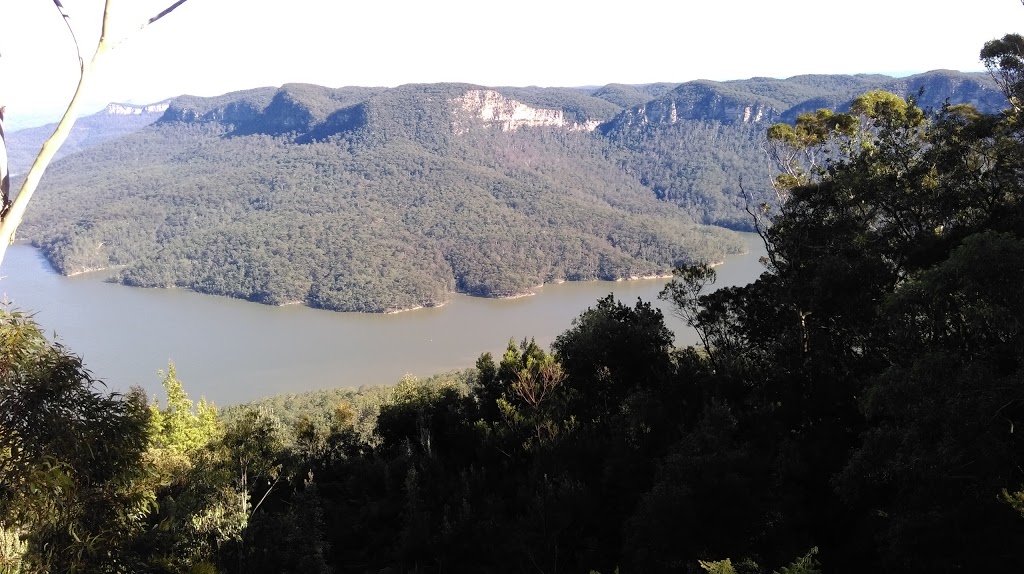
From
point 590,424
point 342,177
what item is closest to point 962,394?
point 590,424

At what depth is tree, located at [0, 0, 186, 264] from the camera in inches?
65.7

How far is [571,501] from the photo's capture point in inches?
309

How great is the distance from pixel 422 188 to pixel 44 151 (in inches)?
3662

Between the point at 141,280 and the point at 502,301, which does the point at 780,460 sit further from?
the point at 141,280

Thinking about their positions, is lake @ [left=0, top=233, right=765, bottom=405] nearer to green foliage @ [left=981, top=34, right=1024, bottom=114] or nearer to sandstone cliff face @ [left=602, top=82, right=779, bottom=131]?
green foliage @ [left=981, top=34, right=1024, bottom=114]

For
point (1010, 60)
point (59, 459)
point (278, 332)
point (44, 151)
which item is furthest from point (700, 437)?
point (278, 332)

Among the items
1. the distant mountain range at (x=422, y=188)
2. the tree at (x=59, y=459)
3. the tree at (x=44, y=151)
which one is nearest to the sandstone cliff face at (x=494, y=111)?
the distant mountain range at (x=422, y=188)

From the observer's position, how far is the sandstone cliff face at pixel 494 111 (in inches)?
4592

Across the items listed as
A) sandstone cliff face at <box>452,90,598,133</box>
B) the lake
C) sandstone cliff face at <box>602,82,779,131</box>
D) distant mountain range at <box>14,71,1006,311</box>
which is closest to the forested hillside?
the lake

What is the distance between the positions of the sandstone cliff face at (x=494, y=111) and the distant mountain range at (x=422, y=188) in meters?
0.26

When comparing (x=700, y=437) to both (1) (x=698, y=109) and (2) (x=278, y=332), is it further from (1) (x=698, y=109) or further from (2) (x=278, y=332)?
(1) (x=698, y=109)

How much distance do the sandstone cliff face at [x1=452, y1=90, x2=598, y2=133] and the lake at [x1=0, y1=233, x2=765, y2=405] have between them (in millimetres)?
58843

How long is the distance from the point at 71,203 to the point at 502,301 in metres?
75.5

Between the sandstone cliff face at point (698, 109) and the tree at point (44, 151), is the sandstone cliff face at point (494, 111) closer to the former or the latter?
the sandstone cliff face at point (698, 109)
